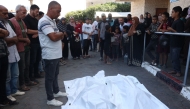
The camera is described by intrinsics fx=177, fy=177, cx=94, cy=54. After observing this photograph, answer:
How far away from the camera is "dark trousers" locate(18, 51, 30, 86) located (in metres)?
Result: 4.06

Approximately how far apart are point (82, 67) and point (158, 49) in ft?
9.19

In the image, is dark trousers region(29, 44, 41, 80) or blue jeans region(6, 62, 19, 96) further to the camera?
dark trousers region(29, 44, 41, 80)

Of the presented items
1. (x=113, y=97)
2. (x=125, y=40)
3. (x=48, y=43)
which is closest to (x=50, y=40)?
(x=48, y=43)

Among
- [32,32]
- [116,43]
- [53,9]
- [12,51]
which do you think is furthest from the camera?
[116,43]

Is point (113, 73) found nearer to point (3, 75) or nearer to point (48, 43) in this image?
point (48, 43)

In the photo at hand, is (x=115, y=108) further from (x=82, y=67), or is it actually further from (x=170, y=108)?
(x=82, y=67)

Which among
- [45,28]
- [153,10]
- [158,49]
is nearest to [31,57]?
[45,28]

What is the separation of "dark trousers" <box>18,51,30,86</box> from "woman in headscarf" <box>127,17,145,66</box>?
12.1 feet

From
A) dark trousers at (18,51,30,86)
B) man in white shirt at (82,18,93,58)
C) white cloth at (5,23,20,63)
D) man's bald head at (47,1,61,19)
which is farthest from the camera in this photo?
man in white shirt at (82,18,93,58)

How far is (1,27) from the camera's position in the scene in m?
3.28

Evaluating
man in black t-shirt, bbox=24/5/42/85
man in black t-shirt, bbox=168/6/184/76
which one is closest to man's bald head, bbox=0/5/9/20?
man in black t-shirt, bbox=24/5/42/85

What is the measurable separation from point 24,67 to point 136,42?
394 centimetres

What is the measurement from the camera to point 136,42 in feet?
21.0

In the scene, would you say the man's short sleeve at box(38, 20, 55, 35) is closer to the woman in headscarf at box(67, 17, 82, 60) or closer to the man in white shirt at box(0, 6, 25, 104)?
the man in white shirt at box(0, 6, 25, 104)
